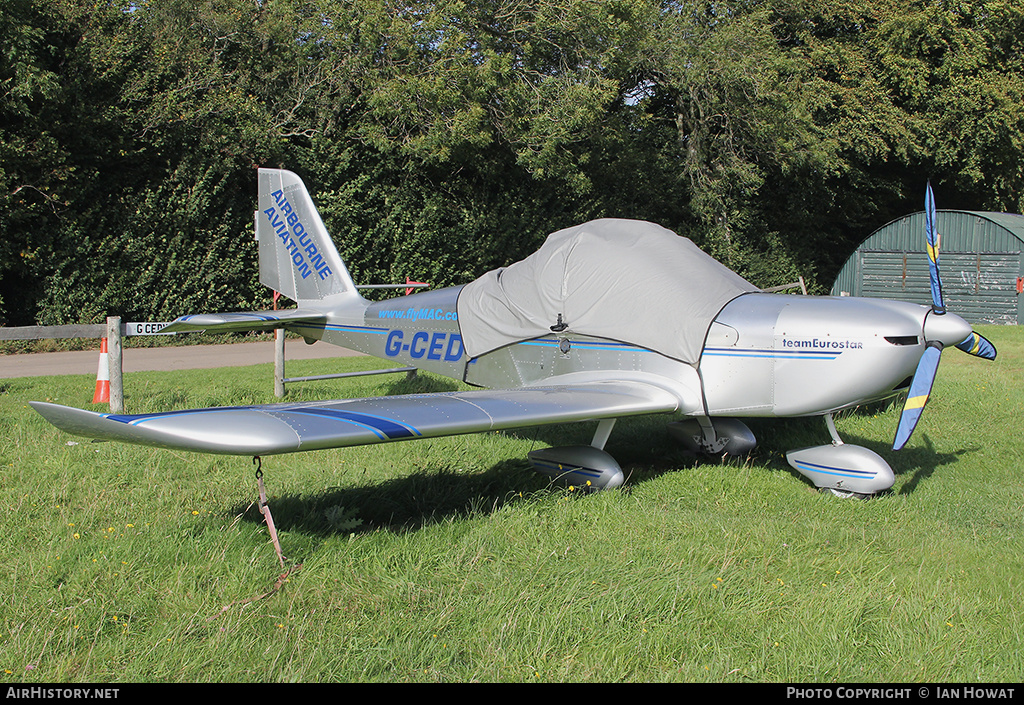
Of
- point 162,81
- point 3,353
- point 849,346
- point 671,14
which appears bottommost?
point 3,353

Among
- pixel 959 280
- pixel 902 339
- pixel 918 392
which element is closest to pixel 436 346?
pixel 902 339

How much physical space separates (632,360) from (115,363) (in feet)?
17.3

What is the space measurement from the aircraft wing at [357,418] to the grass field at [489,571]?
0.66 meters

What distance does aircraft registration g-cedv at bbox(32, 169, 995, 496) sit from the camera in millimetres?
4688

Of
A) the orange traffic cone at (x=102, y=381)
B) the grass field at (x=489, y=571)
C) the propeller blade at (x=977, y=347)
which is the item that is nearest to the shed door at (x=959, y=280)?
the propeller blade at (x=977, y=347)

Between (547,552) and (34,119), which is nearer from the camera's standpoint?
(547,552)

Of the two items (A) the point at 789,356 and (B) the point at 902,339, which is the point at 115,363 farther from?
(B) the point at 902,339

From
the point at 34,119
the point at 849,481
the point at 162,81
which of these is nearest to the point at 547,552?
the point at 849,481

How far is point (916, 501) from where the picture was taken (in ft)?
18.4

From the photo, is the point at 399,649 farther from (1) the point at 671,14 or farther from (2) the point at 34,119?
(1) the point at 671,14

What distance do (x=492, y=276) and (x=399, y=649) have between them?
470cm

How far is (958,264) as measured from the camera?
22062mm

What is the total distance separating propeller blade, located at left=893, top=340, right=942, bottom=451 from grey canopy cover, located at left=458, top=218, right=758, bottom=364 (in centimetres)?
148
